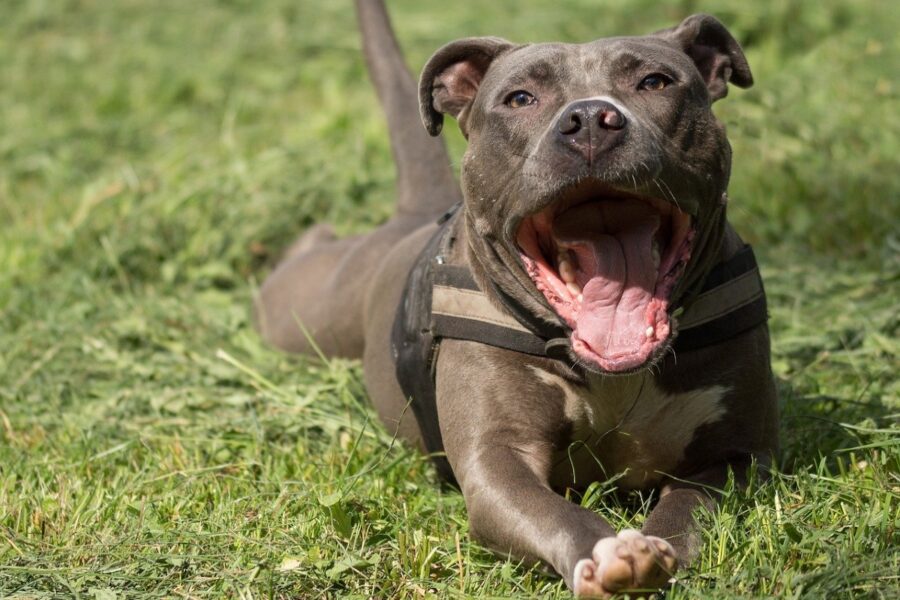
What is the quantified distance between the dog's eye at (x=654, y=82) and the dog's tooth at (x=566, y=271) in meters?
0.54

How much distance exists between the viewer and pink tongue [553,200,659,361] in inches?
140

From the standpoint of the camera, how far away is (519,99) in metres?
3.91

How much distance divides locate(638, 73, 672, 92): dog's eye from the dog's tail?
6.41 feet

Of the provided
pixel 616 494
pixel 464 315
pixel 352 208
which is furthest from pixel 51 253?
pixel 616 494

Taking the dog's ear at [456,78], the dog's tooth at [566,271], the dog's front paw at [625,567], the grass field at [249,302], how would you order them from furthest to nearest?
the dog's ear at [456,78] < the dog's tooth at [566,271] < the grass field at [249,302] < the dog's front paw at [625,567]

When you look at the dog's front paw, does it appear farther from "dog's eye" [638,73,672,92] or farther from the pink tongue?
"dog's eye" [638,73,672,92]

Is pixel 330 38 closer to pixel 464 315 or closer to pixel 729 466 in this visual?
pixel 464 315

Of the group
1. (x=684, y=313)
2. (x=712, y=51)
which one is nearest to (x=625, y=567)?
(x=684, y=313)

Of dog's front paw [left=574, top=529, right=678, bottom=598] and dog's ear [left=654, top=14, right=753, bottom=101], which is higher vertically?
dog's ear [left=654, top=14, right=753, bottom=101]

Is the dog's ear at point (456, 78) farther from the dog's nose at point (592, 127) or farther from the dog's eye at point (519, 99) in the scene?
the dog's nose at point (592, 127)

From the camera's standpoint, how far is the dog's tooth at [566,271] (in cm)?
379

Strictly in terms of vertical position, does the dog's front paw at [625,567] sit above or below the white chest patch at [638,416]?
above

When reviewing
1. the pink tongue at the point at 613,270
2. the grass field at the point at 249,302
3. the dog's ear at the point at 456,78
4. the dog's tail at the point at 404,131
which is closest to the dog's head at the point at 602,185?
the pink tongue at the point at 613,270

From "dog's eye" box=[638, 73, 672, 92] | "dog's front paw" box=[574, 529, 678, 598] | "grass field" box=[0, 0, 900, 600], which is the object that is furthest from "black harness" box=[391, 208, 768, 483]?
"dog's front paw" box=[574, 529, 678, 598]
